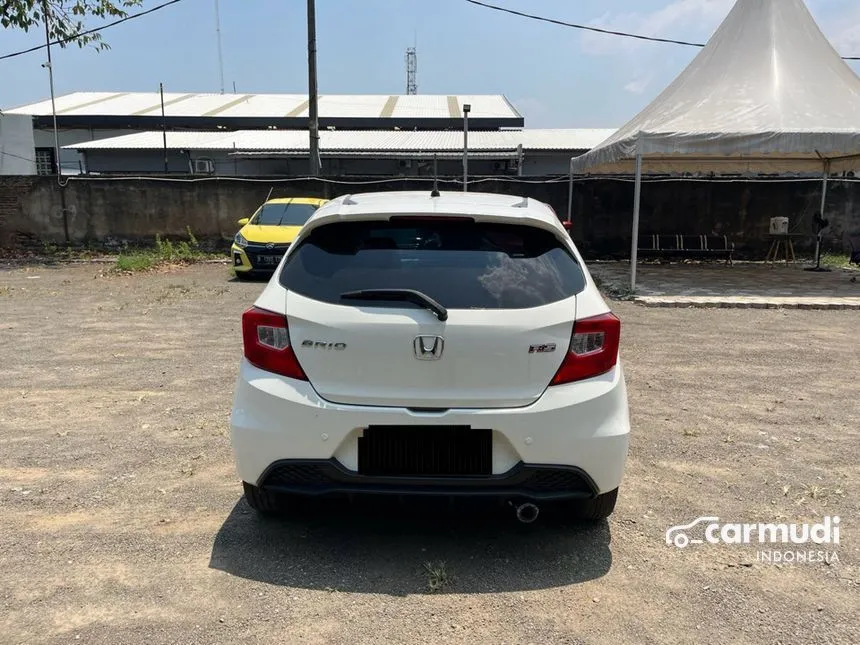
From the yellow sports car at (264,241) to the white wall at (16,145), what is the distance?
14.7 metres

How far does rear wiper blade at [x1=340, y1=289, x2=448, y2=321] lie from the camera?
278 centimetres

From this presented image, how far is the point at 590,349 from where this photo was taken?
9.36ft

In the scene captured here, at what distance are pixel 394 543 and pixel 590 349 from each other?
1.30m

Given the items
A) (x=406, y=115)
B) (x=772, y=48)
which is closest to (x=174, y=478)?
(x=772, y=48)

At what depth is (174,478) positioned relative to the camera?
3.88m

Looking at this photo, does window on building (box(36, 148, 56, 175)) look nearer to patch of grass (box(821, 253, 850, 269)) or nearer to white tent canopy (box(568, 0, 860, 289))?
white tent canopy (box(568, 0, 860, 289))

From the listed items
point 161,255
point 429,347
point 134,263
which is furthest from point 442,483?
point 161,255

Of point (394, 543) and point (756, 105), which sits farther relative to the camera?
point (756, 105)

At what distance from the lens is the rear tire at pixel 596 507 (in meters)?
3.12

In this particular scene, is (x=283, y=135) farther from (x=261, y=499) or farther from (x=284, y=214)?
(x=261, y=499)

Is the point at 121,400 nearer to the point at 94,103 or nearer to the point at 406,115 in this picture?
the point at 406,115

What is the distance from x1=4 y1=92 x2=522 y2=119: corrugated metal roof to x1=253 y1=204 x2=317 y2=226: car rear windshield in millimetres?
19694

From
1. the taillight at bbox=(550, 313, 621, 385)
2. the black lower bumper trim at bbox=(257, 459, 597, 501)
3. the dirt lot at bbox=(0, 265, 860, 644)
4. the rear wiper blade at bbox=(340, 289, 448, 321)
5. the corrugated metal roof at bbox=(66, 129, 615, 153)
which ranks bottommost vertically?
the dirt lot at bbox=(0, 265, 860, 644)

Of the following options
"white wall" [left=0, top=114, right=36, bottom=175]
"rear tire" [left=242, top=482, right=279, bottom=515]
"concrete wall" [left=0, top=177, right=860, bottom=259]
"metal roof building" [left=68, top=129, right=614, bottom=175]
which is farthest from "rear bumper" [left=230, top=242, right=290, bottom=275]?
"white wall" [left=0, top=114, right=36, bottom=175]
